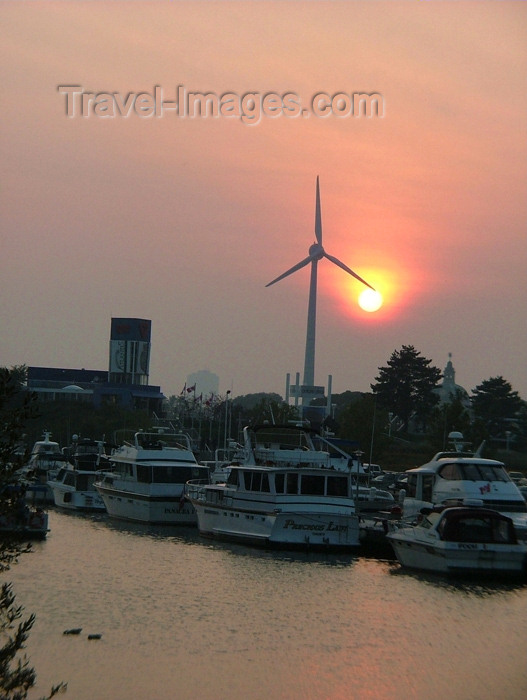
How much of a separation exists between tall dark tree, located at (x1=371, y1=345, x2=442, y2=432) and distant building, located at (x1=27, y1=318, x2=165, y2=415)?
42.9 m

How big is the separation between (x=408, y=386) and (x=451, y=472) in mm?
95606

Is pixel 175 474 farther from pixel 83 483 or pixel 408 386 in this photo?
pixel 408 386

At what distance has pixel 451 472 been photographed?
5169 centimetres

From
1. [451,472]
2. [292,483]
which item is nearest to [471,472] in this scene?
[451,472]

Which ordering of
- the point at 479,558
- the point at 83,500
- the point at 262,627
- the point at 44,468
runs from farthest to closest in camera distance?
the point at 44,468 → the point at 83,500 → the point at 479,558 → the point at 262,627

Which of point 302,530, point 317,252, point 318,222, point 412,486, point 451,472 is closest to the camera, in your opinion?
point 302,530

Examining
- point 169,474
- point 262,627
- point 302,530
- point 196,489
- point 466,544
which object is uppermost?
point 169,474

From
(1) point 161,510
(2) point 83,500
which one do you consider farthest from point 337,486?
(2) point 83,500

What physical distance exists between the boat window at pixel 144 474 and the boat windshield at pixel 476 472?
1708 cm

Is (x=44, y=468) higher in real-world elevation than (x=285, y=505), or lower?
lower

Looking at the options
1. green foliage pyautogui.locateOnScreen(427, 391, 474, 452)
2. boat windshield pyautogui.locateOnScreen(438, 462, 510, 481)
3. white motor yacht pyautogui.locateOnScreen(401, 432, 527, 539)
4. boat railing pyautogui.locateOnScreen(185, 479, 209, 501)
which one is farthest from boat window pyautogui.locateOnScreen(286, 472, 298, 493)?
green foliage pyautogui.locateOnScreen(427, 391, 474, 452)

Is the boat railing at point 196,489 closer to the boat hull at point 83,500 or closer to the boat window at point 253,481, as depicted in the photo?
the boat window at point 253,481

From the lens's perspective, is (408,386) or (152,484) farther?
(408,386)

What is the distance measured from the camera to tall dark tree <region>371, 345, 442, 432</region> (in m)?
146
